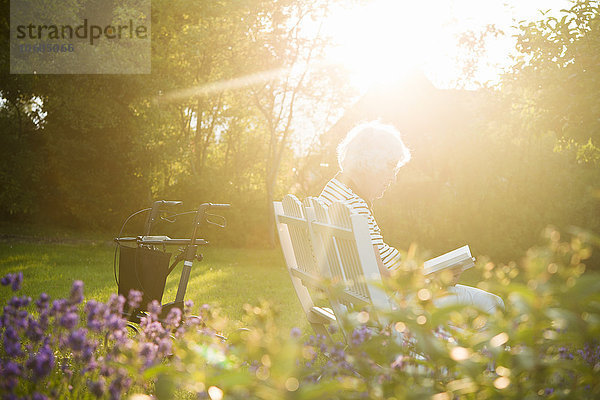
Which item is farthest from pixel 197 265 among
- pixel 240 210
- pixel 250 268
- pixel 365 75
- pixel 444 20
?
pixel 444 20

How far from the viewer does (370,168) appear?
14.4 ft

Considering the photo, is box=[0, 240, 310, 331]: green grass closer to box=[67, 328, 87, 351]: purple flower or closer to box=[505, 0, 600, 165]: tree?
box=[67, 328, 87, 351]: purple flower

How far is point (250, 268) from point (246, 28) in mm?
7868

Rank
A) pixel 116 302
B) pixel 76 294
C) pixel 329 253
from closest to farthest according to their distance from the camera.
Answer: pixel 76 294
pixel 116 302
pixel 329 253

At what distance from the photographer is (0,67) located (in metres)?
18.4

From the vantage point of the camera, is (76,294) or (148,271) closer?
(76,294)

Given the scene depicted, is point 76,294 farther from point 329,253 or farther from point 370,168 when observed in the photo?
point 370,168

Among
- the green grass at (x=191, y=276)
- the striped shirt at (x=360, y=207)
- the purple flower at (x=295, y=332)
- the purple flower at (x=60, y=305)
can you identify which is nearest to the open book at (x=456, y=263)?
the striped shirt at (x=360, y=207)

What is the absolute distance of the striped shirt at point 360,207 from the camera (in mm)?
4305

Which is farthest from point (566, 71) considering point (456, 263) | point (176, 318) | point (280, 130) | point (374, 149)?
point (280, 130)

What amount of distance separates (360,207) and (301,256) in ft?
2.17

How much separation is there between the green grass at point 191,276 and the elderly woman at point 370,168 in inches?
98.6

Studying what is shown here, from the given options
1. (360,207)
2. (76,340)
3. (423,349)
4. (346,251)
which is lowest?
(423,349)

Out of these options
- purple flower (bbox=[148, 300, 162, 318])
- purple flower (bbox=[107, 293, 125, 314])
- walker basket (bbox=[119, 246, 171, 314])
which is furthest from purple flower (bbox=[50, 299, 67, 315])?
walker basket (bbox=[119, 246, 171, 314])
